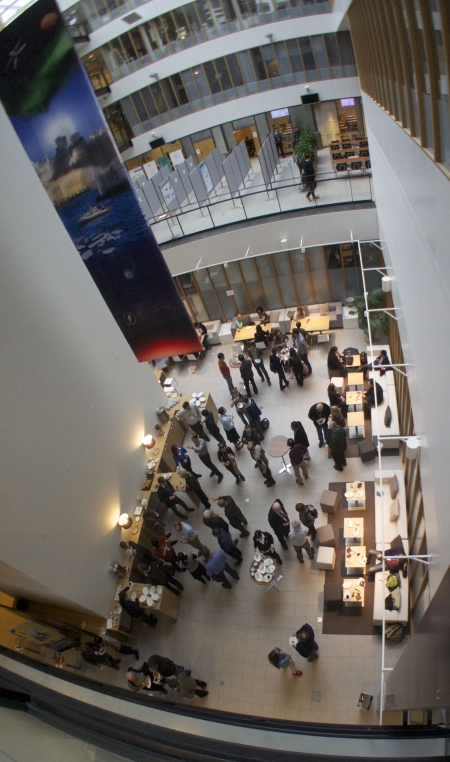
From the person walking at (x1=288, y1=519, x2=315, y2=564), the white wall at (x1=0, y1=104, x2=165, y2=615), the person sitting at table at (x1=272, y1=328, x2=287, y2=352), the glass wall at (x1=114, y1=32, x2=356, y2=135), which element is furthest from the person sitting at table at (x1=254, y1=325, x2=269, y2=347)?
the glass wall at (x1=114, y1=32, x2=356, y2=135)

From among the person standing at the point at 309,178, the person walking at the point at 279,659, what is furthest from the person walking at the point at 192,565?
the person standing at the point at 309,178

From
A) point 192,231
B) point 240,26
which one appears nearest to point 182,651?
point 192,231

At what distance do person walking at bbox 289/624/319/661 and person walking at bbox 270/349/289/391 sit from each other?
6.46m

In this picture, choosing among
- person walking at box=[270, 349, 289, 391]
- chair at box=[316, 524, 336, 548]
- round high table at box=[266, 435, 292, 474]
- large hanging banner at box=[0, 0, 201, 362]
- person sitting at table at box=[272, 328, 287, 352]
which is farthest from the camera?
person sitting at table at box=[272, 328, 287, 352]

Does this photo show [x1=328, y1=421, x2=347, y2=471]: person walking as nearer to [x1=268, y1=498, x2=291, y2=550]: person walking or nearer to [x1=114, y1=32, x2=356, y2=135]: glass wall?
[x1=268, y1=498, x2=291, y2=550]: person walking

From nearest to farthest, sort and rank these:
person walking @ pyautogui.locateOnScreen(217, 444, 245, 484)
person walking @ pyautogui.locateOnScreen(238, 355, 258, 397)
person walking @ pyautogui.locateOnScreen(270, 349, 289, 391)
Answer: person walking @ pyautogui.locateOnScreen(217, 444, 245, 484) → person walking @ pyautogui.locateOnScreen(270, 349, 289, 391) → person walking @ pyautogui.locateOnScreen(238, 355, 258, 397)

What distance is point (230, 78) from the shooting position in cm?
1986

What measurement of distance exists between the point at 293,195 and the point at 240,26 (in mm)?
9171

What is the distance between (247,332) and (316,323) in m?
2.29

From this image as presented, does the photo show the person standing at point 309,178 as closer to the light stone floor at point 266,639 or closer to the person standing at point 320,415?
the person standing at point 320,415

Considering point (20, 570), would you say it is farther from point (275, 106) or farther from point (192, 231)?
point (275, 106)

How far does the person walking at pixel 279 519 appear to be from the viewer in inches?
319

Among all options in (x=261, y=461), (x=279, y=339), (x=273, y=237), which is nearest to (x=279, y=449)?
(x=261, y=461)

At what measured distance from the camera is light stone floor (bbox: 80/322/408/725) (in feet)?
23.6
